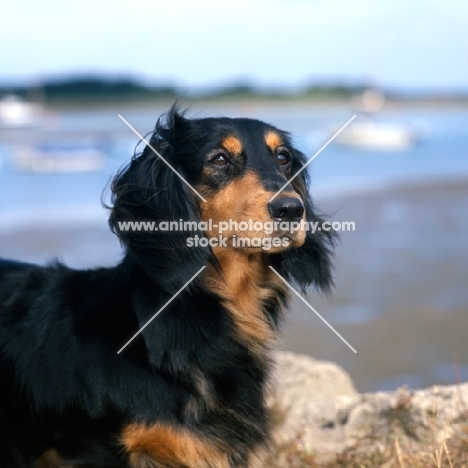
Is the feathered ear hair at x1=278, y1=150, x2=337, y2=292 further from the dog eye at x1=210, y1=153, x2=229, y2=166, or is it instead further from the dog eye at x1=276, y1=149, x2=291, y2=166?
the dog eye at x1=210, y1=153, x2=229, y2=166

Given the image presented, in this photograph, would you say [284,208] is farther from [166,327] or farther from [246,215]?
[166,327]

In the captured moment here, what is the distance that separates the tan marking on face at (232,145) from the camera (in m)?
4.22

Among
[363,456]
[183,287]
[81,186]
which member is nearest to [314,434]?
[363,456]

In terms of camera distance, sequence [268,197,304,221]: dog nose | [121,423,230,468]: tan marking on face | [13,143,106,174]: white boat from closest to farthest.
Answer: [121,423,230,468]: tan marking on face, [268,197,304,221]: dog nose, [13,143,106,174]: white boat

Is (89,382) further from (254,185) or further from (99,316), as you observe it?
(254,185)

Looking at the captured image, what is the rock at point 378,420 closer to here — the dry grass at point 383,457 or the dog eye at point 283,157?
the dry grass at point 383,457

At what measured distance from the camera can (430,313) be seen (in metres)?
8.63

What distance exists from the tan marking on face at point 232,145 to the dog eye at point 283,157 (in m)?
0.32

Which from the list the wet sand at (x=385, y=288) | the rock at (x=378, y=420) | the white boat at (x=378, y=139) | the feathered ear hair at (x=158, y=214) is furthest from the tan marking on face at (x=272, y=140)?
the white boat at (x=378, y=139)

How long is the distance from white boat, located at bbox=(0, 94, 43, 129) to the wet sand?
123ft

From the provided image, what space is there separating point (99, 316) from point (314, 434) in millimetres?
1758

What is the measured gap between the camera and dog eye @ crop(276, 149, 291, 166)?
451 cm

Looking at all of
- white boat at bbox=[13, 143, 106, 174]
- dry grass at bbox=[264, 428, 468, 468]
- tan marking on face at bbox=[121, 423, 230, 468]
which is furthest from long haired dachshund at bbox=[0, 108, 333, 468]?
white boat at bbox=[13, 143, 106, 174]

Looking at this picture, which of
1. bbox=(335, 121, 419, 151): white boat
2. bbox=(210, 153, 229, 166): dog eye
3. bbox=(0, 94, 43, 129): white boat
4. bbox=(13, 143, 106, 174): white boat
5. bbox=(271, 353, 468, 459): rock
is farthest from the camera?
bbox=(0, 94, 43, 129): white boat
